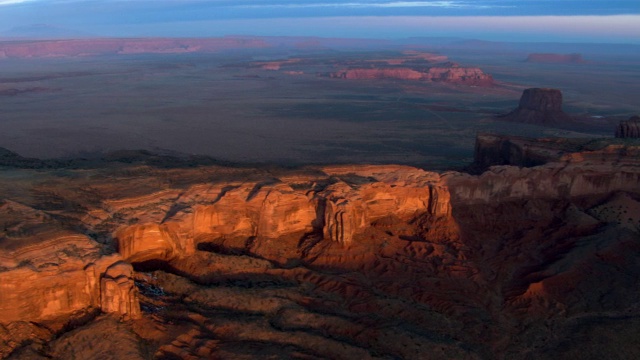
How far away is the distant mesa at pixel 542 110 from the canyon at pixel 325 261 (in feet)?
136

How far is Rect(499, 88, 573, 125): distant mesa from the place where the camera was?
65812 millimetres

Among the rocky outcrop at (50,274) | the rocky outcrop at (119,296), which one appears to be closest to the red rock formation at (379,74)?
the rocky outcrop at (50,274)

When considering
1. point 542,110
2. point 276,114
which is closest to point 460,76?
point 542,110

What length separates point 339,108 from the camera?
76938 millimetres

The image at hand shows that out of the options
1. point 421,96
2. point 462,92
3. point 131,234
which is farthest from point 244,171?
point 462,92

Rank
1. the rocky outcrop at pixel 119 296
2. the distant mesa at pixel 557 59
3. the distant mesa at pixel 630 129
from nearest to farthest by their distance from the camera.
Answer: the rocky outcrop at pixel 119 296 < the distant mesa at pixel 630 129 < the distant mesa at pixel 557 59

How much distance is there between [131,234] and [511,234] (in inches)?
567

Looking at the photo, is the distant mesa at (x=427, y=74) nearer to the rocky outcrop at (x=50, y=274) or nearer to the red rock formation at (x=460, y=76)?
the red rock formation at (x=460, y=76)

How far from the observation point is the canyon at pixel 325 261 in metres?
14.2

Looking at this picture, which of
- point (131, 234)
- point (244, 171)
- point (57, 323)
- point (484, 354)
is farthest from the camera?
point (244, 171)

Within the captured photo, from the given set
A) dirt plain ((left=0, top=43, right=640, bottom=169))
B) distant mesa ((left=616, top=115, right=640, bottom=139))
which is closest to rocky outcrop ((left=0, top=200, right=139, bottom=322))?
dirt plain ((left=0, top=43, right=640, bottom=169))

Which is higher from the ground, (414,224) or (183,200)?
(183,200)

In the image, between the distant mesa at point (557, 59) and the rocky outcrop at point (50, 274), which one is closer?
the rocky outcrop at point (50, 274)

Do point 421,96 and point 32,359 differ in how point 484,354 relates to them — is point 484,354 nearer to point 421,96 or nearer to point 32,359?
point 32,359
